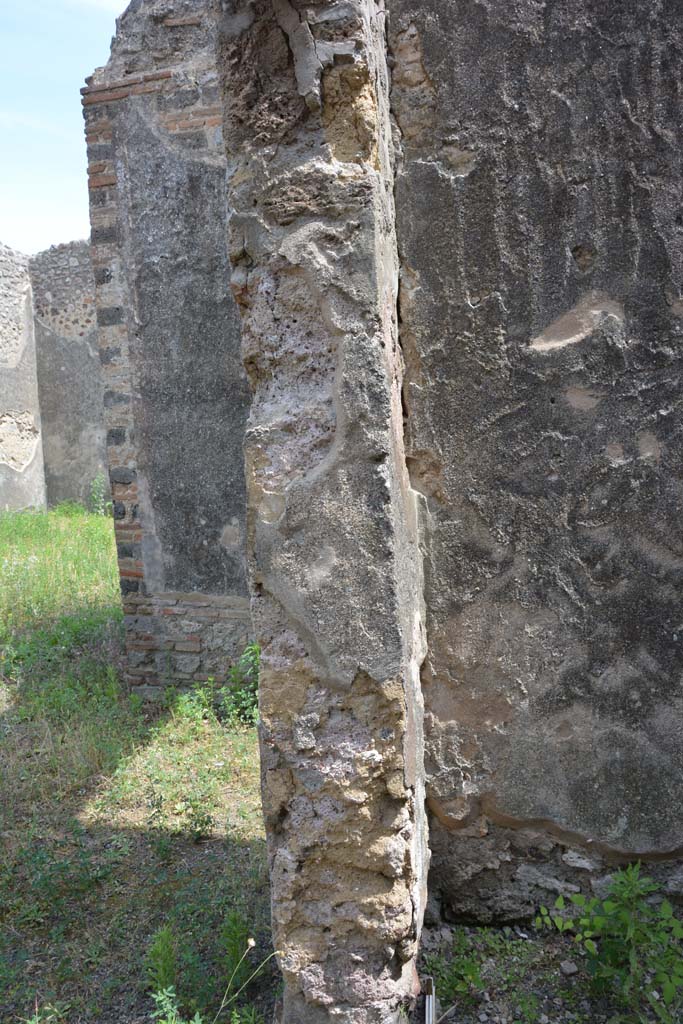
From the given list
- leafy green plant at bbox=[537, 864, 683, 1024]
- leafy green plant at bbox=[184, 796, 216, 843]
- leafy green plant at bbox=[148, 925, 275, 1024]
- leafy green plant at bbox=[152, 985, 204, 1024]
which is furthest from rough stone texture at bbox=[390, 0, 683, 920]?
leafy green plant at bbox=[184, 796, 216, 843]

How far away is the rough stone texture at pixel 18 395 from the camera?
10.5 metres

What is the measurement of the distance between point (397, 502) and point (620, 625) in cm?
76

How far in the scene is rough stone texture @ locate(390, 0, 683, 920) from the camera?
2.04m

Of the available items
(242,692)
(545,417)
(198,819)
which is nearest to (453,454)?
(545,417)

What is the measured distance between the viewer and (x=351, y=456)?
1.74 metres

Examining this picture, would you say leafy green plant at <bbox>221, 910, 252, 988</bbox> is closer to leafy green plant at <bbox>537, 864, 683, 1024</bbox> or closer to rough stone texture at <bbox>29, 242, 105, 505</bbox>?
leafy green plant at <bbox>537, 864, 683, 1024</bbox>

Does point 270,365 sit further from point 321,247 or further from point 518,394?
point 518,394

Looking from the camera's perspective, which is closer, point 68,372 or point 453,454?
point 453,454

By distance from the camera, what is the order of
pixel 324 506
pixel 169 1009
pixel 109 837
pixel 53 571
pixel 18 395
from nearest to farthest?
pixel 324 506 < pixel 169 1009 < pixel 109 837 < pixel 53 571 < pixel 18 395

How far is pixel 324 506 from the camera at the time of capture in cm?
174

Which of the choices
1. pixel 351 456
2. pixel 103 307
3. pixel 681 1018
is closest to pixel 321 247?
pixel 351 456

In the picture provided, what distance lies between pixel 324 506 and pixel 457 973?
52.4 inches

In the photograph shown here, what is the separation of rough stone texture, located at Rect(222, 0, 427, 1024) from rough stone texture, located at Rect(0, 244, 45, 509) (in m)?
9.49

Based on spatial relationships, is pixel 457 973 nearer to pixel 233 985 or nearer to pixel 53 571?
pixel 233 985
